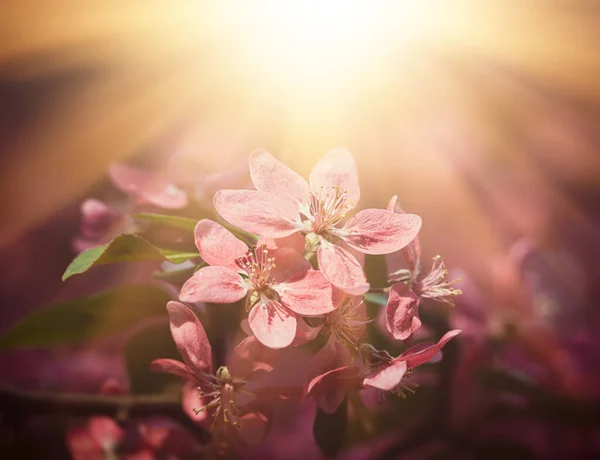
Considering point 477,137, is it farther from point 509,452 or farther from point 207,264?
point 207,264

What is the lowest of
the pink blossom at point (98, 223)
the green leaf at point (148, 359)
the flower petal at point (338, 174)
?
the green leaf at point (148, 359)

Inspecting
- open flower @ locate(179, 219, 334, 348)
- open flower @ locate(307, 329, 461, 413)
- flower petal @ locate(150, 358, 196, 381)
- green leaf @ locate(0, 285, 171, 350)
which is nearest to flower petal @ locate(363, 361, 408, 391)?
open flower @ locate(307, 329, 461, 413)

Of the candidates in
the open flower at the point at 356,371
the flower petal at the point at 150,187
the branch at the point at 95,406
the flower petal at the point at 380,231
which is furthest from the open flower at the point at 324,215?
the branch at the point at 95,406

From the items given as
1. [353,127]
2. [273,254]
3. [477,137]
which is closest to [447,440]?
[273,254]

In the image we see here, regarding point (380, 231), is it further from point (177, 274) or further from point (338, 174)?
point (177, 274)

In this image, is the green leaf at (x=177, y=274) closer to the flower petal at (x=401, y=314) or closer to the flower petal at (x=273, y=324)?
the flower petal at (x=273, y=324)

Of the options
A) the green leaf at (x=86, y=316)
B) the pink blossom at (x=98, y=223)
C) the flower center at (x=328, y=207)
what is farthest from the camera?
the pink blossom at (x=98, y=223)

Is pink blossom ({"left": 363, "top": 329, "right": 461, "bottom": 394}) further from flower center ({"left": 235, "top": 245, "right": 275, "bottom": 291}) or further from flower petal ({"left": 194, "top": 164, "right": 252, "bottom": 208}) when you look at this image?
flower petal ({"left": 194, "top": 164, "right": 252, "bottom": 208})
